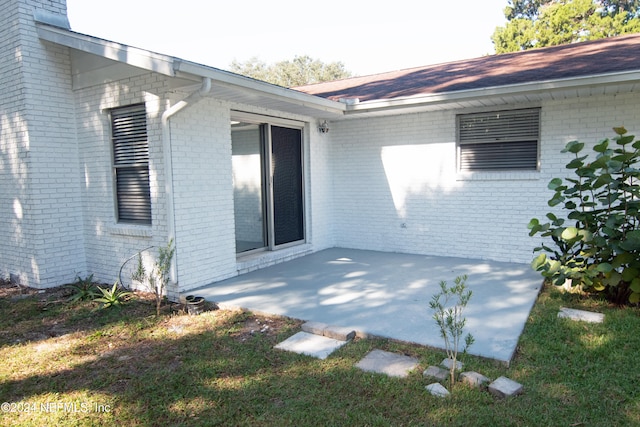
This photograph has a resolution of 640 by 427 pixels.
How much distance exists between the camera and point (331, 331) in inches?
151

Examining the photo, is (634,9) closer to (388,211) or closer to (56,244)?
(388,211)

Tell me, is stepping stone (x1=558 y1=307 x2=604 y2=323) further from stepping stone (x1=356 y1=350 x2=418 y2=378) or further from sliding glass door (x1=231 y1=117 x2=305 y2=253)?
sliding glass door (x1=231 y1=117 x2=305 y2=253)

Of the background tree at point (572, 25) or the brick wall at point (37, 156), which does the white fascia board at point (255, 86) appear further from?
the background tree at point (572, 25)

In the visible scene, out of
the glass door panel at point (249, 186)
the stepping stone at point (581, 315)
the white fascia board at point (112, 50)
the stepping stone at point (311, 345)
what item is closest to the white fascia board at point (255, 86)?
the white fascia board at point (112, 50)

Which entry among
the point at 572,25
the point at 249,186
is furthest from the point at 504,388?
the point at 572,25

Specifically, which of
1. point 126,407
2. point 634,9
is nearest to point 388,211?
point 126,407

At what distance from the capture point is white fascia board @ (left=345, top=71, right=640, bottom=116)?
5.04m

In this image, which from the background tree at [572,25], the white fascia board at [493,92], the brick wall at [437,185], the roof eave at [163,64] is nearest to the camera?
the roof eave at [163,64]

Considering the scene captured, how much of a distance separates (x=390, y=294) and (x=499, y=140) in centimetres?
320

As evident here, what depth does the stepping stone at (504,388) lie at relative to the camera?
272 cm

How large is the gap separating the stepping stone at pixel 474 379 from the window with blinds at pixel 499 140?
440 centimetres

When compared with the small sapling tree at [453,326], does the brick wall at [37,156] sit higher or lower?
higher

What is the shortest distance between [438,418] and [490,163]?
197 inches

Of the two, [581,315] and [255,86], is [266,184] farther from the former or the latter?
[581,315]
